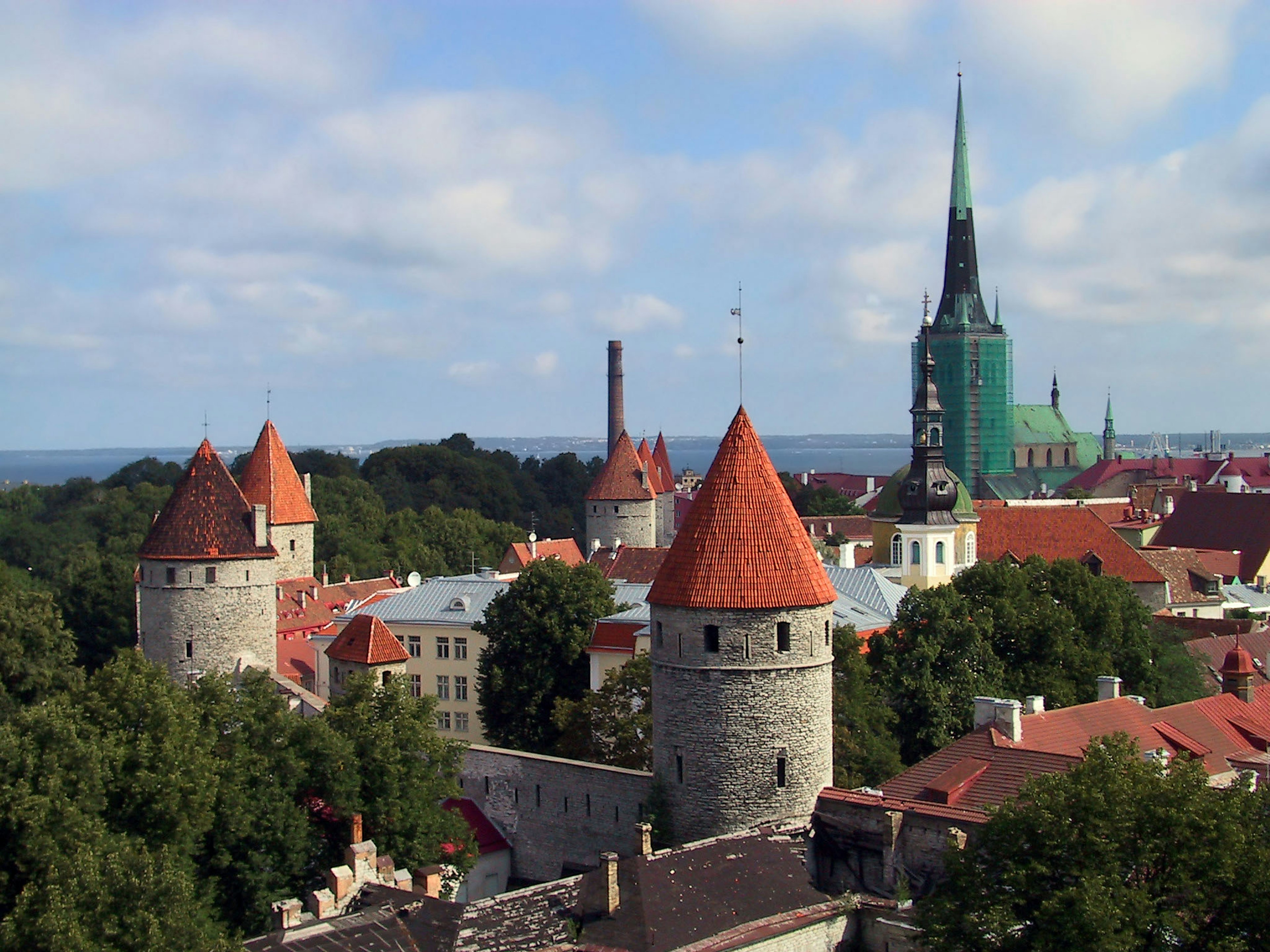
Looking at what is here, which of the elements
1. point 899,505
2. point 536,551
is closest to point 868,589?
point 899,505

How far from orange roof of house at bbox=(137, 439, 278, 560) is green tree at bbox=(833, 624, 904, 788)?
15261mm

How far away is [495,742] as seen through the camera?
126 feet

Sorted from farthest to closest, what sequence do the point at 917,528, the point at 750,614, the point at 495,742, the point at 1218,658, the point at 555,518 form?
the point at 555,518 → the point at 917,528 → the point at 1218,658 → the point at 495,742 → the point at 750,614

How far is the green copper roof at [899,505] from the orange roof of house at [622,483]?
15.7 m

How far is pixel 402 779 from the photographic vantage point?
27.6 m

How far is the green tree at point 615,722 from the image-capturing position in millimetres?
31906

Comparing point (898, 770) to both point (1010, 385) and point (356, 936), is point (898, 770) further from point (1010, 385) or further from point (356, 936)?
point (1010, 385)

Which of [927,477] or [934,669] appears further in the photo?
[927,477]

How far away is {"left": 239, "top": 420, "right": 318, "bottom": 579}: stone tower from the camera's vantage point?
177ft

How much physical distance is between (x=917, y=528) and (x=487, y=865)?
2586cm

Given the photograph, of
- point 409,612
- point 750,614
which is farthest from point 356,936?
point 409,612

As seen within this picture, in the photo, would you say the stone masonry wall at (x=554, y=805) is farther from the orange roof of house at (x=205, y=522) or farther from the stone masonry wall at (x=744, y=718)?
the orange roof of house at (x=205, y=522)

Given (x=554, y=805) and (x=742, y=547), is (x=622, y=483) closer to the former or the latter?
(x=554, y=805)

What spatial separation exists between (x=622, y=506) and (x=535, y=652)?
33484mm
